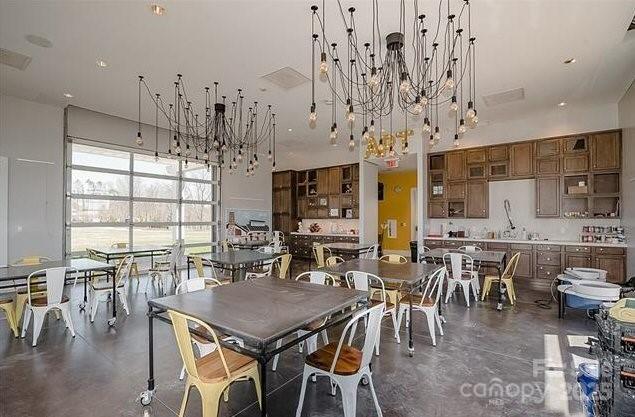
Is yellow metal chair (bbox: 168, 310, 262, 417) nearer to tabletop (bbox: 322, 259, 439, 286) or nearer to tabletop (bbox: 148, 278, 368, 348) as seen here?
tabletop (bbox: 148, 278, 368, 348)

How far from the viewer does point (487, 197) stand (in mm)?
7176

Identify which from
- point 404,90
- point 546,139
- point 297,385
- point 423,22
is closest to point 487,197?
point 546,139

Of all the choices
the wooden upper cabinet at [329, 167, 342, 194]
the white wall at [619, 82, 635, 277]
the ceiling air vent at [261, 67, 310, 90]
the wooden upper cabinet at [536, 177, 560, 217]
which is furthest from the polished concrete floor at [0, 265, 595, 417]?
the wooden upper cabinet at [329, 167, 342, 194]

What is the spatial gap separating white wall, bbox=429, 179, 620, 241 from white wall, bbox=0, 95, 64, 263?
919 centimetres

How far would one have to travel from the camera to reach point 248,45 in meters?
4.02

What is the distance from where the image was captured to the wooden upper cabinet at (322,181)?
10.0 meters

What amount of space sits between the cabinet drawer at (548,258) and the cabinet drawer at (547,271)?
2.5 inches

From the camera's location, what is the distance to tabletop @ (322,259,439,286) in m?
3.34

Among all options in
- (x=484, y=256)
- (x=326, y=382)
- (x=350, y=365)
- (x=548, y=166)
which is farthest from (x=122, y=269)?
(x=548, y=166)

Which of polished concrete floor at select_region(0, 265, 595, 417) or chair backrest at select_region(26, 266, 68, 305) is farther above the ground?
chair backrest at select_region(26, 266, 68, 305)

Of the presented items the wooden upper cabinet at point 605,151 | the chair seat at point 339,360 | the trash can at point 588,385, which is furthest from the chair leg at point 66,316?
the wooden upper cabinet at point 605,151

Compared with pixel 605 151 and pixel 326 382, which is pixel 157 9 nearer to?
pixel 326 382

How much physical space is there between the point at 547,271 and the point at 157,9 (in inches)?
310

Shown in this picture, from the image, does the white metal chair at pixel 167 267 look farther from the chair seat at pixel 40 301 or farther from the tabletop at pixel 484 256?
the tabletop at pixel 484 256
